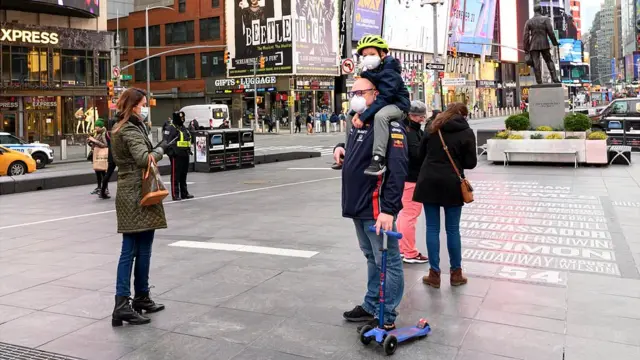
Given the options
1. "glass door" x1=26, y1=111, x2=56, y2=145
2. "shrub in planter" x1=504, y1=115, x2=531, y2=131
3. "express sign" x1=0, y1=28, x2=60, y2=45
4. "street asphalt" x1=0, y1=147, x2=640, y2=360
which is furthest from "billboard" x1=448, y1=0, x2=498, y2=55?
"street asphalt" x1=0, y1=147, x2=640, y2=360

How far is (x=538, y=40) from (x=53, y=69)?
3432 centimetres

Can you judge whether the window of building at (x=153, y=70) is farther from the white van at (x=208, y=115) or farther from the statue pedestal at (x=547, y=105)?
the statue pedestal at (x=547, y=105)

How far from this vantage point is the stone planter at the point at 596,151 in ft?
58.6

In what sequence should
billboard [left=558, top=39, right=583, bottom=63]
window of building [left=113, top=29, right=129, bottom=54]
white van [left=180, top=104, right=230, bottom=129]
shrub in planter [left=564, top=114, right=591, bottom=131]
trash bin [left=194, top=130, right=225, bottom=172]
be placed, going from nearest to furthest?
shrub in planter [left=564, top=114, right=591, bottom=131], trash bin [left=194, top=130, right=225, bottom=172], white van [left=180, top=104, right=230, bottom=129], window of building [left=113, top=29, right=129, bottom=54], billboard [left=558, top=39, right=583, bottom=63]

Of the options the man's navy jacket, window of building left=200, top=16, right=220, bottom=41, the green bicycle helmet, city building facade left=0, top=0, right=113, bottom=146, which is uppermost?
window of building left=200, top=16, right=220, bottom=41

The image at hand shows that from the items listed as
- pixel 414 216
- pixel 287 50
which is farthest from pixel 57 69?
pixel 414 216

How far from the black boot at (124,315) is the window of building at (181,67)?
6578cm

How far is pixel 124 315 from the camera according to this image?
521cm

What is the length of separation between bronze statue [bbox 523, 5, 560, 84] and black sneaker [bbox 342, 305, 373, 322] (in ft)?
56.2

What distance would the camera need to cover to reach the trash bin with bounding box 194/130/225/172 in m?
20.6

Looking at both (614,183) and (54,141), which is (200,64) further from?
(614,183)

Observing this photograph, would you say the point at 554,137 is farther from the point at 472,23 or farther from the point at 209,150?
the point at 472,23

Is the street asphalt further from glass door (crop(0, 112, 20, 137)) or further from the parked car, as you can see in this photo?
glass door (crop(0, 112, 20, 137))

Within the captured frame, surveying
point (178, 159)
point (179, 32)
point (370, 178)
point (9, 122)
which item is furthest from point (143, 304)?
point (179, 32)
